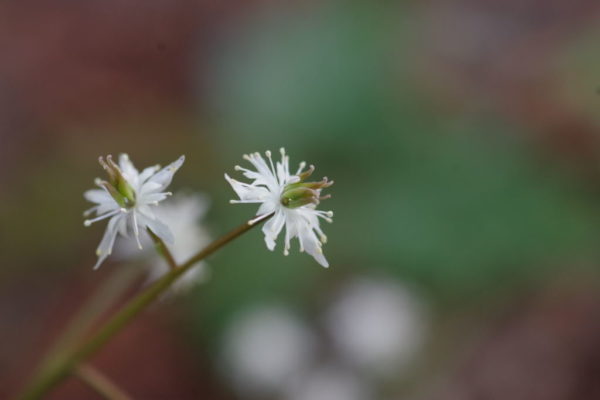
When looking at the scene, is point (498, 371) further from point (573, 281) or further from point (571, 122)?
point (571, 122)

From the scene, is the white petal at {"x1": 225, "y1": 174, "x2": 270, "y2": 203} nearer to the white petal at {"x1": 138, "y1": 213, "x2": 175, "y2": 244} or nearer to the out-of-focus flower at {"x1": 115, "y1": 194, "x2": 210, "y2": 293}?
the white petal at {"x1": 138, "y1": 213, "x2": 175, "y2": 244}

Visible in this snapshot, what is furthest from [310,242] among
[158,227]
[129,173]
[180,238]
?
[180,238]

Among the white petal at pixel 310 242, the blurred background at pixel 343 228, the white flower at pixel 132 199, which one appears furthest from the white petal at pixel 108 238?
→ the blurred background at pixel 343 228

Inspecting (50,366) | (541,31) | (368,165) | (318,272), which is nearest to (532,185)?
(368,165)

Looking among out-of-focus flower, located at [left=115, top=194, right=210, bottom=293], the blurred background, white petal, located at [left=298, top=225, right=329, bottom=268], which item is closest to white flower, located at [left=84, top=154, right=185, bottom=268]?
white petal, located at [left=298, top=225, right=329, bottom=268]

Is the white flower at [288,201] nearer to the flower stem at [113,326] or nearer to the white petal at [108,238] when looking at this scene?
the flower stem at [113,326]

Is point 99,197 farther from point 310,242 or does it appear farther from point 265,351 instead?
point 265,351
